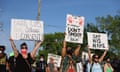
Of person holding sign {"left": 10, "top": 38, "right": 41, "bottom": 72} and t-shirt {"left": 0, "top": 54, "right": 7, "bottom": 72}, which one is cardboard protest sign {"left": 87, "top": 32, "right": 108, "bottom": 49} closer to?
t-shirt {"left": 0, "top": 54, "right": 7, "bottom": 72}

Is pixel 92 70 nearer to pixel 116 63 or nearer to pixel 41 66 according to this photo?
pixel 116 63

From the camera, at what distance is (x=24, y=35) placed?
49.4 ft

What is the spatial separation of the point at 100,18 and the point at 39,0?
95.6 feet

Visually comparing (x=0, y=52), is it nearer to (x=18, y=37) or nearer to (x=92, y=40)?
(x=18, y=37)

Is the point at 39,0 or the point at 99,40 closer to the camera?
the point at 99,40

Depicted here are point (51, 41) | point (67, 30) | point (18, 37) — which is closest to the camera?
point (18, 37)

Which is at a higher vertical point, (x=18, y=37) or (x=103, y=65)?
(x=18, y=37)

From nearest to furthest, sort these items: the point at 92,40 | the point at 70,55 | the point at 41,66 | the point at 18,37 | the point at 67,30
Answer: the point at 70,55 → the point at 18,37 → the point at 67,30 → the point at 92,40 → the point at 41,66

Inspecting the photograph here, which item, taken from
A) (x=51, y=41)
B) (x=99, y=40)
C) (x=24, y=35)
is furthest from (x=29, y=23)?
(x=51, y=41)

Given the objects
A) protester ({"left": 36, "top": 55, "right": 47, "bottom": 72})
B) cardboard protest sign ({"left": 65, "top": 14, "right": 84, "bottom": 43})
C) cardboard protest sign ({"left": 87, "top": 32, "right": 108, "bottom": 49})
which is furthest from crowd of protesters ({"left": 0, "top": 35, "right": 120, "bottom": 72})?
protester ({"left": 36, "top": 55, "right": 47, "bottom": 72})

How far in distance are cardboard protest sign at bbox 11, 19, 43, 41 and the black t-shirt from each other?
220 cm

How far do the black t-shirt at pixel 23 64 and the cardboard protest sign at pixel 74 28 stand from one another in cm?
367

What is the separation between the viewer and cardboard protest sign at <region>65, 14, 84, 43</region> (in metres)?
16.2

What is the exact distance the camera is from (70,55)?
13.4 metres
